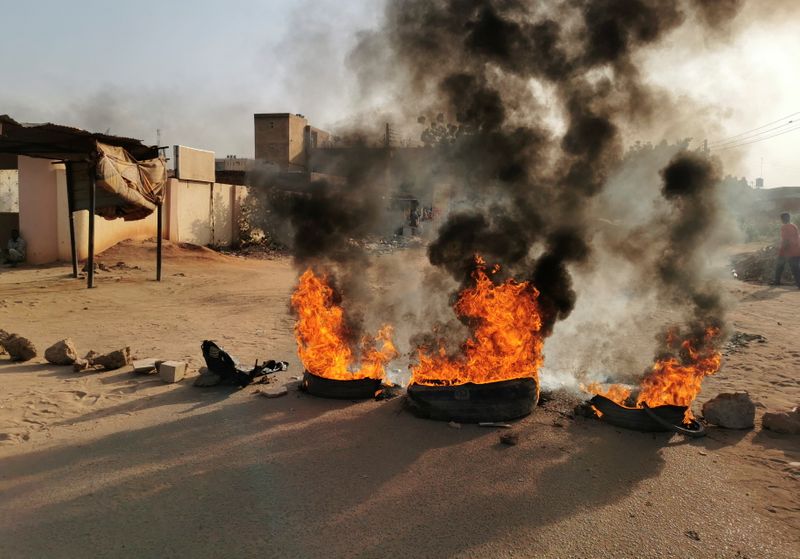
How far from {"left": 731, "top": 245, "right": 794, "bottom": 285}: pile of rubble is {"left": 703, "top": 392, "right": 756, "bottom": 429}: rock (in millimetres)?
14038

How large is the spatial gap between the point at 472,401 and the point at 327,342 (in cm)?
195

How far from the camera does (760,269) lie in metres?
18.4

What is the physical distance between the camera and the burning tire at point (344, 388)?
19.4ft

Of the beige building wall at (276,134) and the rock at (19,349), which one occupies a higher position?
the beige building wall at (276,134)

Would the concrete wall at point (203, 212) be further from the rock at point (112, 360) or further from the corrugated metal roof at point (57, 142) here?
the rock at point (112, 360)

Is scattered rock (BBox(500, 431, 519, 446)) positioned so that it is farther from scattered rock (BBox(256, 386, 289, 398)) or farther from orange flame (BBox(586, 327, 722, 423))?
scattered rock (BBox(256, 386, 289, 398))

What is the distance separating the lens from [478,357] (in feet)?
19.2

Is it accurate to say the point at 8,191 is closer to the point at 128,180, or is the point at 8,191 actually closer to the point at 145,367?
the point at 128,180

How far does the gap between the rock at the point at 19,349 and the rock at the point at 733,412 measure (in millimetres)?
8245

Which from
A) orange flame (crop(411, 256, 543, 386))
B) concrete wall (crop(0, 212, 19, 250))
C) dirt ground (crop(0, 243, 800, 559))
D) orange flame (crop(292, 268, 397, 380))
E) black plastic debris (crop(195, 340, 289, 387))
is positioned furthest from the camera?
concrete wall (crop(0, 212, 19, 250))

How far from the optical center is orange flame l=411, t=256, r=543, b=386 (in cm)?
580

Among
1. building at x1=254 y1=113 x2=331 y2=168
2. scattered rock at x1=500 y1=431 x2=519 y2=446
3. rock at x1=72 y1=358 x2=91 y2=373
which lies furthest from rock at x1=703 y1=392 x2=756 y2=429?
building at x1=254 y1=113 x2=331 y2=168

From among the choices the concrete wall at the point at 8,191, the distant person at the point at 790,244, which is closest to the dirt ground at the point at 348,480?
the distant person at the point at 790,244

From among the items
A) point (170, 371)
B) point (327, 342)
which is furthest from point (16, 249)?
point (327, 342)
